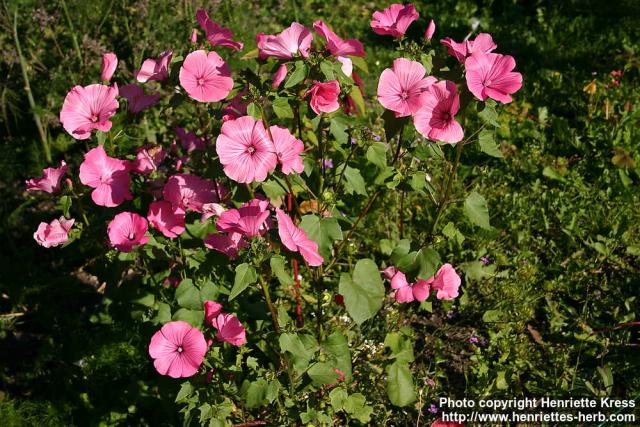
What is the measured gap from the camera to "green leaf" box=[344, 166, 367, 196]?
5.85ft

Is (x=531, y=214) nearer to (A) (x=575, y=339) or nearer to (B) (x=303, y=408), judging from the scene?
(A) (x=575, y=339)

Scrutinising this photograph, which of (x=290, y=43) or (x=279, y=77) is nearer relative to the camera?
(x=290, y=43)

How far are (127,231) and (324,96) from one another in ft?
2.14

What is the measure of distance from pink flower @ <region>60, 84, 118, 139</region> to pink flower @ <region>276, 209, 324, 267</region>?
58cm

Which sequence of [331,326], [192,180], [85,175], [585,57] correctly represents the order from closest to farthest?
[85,175] → [192,180] → [331,326] → [585,57]

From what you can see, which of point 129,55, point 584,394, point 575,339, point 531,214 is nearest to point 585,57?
point 531,214

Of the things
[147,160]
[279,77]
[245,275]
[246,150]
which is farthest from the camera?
[147,160]

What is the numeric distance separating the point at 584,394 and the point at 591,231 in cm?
98

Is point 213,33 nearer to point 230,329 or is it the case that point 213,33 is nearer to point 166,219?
point 166,219

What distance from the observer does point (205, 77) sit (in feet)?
5.02

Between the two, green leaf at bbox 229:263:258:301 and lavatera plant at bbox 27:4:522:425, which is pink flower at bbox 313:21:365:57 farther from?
green leaf at bbox 229:263:258:301

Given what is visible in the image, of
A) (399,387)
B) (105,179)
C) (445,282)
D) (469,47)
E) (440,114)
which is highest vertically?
(469,47)

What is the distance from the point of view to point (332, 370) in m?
1.73

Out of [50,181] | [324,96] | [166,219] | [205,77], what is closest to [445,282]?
[324,96]
